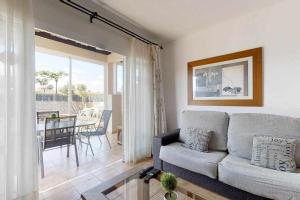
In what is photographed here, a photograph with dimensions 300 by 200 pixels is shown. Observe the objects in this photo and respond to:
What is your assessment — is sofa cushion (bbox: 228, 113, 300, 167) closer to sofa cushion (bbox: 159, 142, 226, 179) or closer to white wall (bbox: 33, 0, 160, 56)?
sofa cushion (bbox: 159, 142, 226, 179)

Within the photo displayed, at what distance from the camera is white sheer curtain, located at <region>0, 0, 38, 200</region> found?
150 centimetres

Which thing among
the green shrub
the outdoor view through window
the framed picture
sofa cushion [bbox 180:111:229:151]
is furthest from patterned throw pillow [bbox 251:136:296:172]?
the outdoor view through window

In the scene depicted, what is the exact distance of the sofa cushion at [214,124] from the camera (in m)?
2.37

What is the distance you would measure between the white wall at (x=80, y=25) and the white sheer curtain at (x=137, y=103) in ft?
0.81

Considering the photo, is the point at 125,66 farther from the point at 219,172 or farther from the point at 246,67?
the point at 219,172

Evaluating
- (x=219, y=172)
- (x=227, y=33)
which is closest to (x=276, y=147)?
(x=219, y=172)

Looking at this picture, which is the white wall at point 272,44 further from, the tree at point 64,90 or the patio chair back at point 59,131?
the tree at point 64,90

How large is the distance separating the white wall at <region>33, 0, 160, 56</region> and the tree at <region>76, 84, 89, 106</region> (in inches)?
99.0

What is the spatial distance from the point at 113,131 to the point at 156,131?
2.33 metres

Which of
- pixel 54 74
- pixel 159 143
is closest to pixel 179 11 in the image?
pixel 159 143

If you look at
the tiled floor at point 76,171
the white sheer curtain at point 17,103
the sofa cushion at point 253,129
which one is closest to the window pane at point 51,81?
the tiled floor at point 76,171

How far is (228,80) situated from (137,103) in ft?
4.93

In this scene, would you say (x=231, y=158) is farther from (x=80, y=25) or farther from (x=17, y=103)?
(x=80, y=25)

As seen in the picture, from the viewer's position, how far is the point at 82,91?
488 cm
